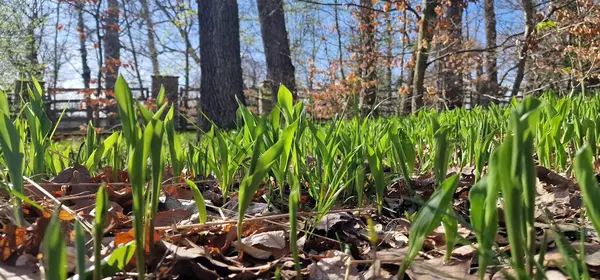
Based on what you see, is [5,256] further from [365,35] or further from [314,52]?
[314,52]

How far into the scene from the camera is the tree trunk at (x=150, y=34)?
54.6ft

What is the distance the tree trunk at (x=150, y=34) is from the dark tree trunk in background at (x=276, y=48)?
7.99 metres

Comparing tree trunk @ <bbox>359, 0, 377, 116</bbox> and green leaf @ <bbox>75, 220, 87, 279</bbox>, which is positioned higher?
tree trunk @ <bbox>359, 0, 377, 116</bbox>

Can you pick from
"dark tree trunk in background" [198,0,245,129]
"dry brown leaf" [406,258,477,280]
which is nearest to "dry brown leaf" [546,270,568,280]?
"dry brown leaf" [406,258,477,280]

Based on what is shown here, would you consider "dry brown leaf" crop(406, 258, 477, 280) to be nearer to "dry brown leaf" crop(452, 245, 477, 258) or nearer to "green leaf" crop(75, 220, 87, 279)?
"dry brown leaf" crop(452, 245, 477, 258)

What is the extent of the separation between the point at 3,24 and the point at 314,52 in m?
8.86

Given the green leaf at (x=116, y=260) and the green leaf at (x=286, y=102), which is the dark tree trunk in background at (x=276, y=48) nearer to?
the green leaf at (x=286, y=102)

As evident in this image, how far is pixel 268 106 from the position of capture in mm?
12094

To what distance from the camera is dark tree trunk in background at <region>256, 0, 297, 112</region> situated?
890 cm

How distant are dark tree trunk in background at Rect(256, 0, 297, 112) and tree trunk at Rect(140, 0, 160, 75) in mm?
7987

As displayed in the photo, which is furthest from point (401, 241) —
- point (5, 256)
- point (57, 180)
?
point (57, 180)

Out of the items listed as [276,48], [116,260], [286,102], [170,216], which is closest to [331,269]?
[116,260]

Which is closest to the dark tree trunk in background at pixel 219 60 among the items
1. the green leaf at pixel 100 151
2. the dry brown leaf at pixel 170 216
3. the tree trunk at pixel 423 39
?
the tree trunk at pixel 423 39

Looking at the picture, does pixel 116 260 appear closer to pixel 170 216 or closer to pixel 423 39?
pixel 170 216
